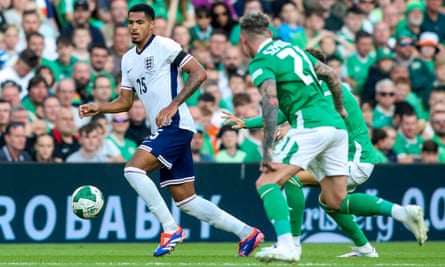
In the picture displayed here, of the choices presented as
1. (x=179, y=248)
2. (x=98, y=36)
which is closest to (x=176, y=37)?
(x=98, y=36)

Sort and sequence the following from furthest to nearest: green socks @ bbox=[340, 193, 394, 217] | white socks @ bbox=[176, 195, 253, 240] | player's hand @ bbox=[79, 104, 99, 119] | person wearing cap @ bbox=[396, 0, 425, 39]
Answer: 1. person wearing cap @ bbox=[396, 0, 425, 39]
2. player's hand @ bbox=[79, 104, 99, 119]
3. white socks @ bbox=[176, 195, 253, 240]
4. green socks @ bbox=[340, 193, 394, 217]

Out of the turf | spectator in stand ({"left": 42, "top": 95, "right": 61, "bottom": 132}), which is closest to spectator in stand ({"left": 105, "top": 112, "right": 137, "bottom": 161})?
spectator in stand ({"left": 42, "top": 95, "right": 61, "bottom": 132})

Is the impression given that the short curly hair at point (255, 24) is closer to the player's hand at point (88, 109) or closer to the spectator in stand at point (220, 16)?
the player's hand at point (88, 109)

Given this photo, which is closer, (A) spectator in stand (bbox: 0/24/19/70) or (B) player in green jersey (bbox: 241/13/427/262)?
(B) player in green jersey (bbox: 241/13/427/262)

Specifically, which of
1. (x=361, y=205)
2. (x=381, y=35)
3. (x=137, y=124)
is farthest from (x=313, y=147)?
(x=381, y=35)

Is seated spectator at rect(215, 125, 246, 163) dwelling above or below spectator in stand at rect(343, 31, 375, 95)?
below

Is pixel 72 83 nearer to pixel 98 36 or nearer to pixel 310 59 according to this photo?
pixel 98 36

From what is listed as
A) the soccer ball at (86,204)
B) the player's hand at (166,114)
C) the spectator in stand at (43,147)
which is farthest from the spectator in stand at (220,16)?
the player's hand at (166,114)

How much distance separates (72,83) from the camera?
57.5ft

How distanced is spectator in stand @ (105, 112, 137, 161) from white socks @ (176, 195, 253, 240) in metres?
4.76

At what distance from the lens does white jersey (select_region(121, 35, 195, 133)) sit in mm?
12578

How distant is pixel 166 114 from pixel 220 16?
807cm

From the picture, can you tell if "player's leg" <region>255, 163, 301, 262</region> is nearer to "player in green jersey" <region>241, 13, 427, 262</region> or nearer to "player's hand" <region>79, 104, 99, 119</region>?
"player in green jersey" <region>241, 13, 427, 262</region>

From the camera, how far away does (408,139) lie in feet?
63.0
